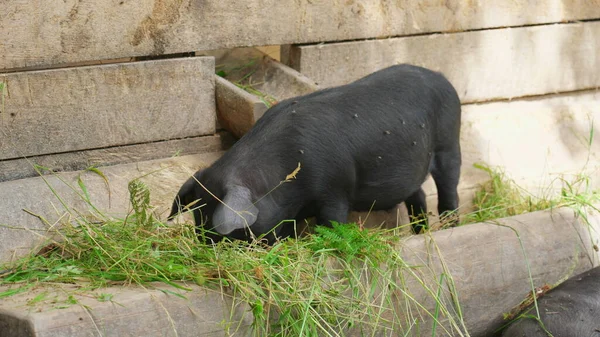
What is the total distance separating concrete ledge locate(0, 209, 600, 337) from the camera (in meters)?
3.40

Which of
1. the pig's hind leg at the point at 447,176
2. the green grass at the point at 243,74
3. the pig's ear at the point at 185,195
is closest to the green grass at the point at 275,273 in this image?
the pig's ear at the point at 185,195

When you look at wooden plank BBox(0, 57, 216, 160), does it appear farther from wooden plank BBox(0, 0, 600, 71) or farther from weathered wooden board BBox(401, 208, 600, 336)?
weathered wooden board BBox(401, 208, 600, 336)

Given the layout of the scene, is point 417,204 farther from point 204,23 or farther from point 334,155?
point 204,23

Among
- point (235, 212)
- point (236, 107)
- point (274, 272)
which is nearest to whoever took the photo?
point (274, 272)

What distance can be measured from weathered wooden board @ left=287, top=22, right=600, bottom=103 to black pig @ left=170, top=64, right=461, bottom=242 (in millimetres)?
686

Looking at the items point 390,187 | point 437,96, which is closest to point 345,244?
point 390,187

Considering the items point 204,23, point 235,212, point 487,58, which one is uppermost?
point 204,23

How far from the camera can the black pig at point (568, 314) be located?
4.25 meters

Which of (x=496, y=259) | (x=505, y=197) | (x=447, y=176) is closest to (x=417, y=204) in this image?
(x=447, y=176)

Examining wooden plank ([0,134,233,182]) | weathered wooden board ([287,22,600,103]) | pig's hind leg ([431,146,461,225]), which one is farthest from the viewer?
weathered wooden board ([287,22,600,103])

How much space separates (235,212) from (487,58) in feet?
9.90

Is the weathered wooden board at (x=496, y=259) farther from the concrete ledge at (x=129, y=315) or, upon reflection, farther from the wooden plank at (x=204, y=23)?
the wooden plank at (x=204, y=23)

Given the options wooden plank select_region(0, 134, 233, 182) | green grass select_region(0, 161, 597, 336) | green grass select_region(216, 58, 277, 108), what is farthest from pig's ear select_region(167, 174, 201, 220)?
green grass select_region(216, 58, 277, 108)

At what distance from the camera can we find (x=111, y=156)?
5.14 metres
